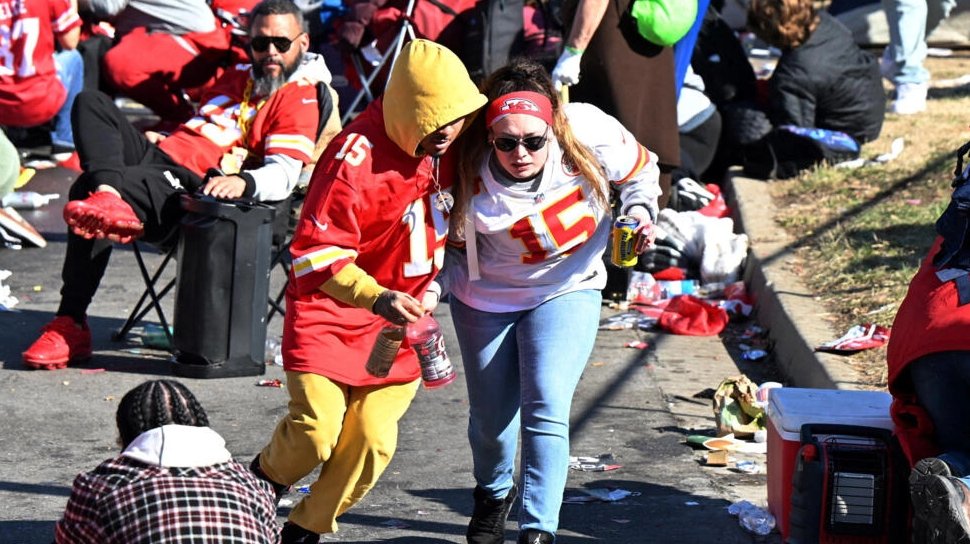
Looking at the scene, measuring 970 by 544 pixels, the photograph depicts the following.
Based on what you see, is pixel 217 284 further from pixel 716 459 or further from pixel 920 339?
pixel 920 339

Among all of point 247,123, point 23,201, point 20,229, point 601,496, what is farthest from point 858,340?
point 23,201

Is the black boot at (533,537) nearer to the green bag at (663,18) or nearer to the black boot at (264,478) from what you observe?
the black boot at (264,478)

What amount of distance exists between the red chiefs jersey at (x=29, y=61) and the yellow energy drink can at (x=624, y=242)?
6569 mm

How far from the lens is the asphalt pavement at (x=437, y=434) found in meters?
5.45

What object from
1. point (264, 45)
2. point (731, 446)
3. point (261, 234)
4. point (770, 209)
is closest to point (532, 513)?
point (731, 446)

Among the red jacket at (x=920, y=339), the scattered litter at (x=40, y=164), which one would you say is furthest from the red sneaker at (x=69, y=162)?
the red jacket at (x=920, y=339)

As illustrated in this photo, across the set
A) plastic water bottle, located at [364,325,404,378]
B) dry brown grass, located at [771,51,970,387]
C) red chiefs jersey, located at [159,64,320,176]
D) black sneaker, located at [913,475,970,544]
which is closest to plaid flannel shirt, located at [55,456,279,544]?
plastic water bottle, located at [364,325,404,378]

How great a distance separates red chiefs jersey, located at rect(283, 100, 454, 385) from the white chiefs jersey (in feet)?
0.41

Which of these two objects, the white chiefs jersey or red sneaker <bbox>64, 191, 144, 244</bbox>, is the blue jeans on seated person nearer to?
the white chiefs jersey

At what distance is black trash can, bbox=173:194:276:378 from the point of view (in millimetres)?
7082

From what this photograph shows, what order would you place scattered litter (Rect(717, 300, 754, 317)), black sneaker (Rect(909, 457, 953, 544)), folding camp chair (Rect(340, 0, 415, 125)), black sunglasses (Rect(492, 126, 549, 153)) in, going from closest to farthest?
black sneaker (Rect(909, 457, 953, 544))
black sunglasses (Rect(492, 126, 549, 153))
scattered litter (Rect(717, 300, 754, 317))
folding camp chair (Rect(340, 0, 415, 125))

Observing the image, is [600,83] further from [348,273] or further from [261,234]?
[348,273]

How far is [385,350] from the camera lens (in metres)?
4.71

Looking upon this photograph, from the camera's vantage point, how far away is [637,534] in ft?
17.6
